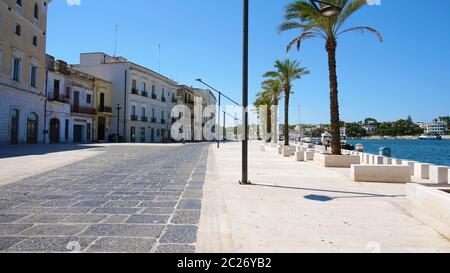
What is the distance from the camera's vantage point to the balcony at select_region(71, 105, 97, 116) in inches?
1428

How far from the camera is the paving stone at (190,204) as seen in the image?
17.6ft

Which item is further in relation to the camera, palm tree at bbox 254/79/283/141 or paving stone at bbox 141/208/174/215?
palm tree at bbox 254/79/283/141

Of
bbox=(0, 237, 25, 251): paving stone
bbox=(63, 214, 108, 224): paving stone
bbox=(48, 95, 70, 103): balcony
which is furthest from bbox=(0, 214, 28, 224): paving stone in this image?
bbox=(48, 95, 70, 103): balcony

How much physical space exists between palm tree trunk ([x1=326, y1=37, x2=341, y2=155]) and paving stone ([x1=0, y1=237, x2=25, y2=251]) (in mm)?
12610

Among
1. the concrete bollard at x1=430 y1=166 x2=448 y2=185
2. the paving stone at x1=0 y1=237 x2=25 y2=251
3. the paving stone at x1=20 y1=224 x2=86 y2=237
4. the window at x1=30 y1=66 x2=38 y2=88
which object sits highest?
the window at x1=30 y1=66 x2=38 y2=88

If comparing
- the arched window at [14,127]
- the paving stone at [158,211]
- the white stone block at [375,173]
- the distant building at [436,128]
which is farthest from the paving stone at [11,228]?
the distant building at [436,128]

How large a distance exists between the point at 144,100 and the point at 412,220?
159 ft

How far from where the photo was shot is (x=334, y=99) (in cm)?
1402

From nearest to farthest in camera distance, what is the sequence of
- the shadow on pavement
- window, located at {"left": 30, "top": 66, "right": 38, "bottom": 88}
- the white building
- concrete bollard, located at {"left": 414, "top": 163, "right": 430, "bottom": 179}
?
concrete bollard, located at {"left": 414, "top": 163, "right": 430, "bottom": 179}
the shadow on pavement
window, located at {"left": 30, "top": 66, "right": 38, "bottom": 88}
the white building

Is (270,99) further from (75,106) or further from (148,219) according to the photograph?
(148,219)

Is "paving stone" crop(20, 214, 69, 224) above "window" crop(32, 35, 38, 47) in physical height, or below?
below

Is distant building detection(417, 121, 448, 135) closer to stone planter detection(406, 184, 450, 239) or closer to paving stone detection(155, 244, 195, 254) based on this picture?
stone planter detection(406, 184, 450, 239)
